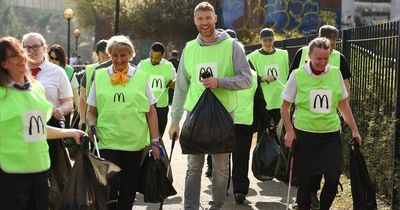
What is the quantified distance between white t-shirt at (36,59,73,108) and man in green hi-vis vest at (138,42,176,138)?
3224 millimetres

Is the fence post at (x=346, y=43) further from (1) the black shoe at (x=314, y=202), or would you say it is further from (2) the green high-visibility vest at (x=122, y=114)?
(2) the green high-visibility vest at (x=122, y=114)

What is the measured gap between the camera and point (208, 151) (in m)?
6.36

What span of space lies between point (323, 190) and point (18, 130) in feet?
10.1

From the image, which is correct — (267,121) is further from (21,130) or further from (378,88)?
(21,130)

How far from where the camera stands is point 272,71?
32.4 ft

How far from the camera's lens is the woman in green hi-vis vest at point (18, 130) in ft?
15.5

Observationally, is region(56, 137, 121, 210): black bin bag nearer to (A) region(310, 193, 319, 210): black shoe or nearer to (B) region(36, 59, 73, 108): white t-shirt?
(B) region(36, 59, 73, 108): white t-shirt

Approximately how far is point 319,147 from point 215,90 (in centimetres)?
107

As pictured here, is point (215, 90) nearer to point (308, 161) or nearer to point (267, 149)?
point (308, 161)

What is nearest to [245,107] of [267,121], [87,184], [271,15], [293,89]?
[267,121]

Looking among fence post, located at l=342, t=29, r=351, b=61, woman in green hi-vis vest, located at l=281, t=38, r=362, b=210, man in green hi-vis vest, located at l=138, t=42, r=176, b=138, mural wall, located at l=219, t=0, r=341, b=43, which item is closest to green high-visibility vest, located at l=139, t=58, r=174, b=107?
man in green hi-vis vest, located at l=138, t=42, r=176, b=138

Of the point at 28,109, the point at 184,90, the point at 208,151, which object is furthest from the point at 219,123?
the point at 28,109

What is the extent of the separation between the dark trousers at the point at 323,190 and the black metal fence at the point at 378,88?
3.16 ft

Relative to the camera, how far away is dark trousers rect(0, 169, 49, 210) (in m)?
4.77
